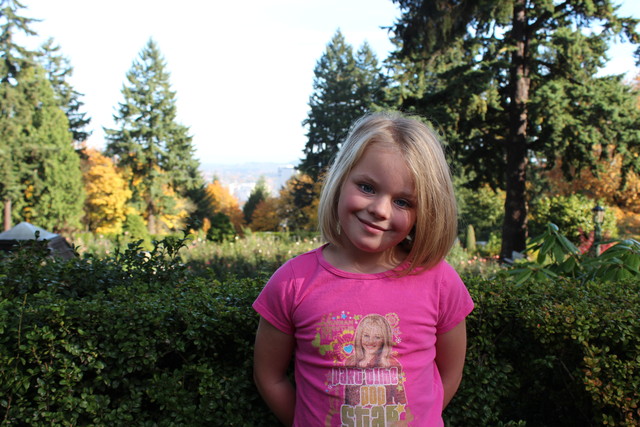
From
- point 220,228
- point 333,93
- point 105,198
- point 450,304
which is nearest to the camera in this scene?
point 450,304

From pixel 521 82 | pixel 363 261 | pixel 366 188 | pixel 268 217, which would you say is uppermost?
pixel 521 82

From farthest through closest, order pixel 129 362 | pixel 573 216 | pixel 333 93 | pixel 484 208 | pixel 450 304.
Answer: pixel 333 93 < pixel 484 208 < pixel 573 216 < pixel 129 362 < pixel 450 304

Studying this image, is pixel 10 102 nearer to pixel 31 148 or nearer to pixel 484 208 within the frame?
pixel 31 148

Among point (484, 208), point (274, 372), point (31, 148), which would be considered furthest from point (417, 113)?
point (31, 148)

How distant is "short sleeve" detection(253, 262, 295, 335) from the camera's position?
4.87 ft

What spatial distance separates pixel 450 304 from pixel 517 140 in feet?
47.1

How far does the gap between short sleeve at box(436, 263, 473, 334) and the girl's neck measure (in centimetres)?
16

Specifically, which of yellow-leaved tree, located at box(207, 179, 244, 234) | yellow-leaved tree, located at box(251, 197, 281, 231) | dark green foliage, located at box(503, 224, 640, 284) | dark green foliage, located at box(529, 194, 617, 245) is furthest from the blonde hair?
yellow-leaved tree, located at box(207, 179, 244, 234)

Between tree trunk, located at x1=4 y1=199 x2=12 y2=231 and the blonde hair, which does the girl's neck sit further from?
tree trunk, located at x1=4 y1=199 x2=12 y2=231

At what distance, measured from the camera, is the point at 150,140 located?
37.1 meters

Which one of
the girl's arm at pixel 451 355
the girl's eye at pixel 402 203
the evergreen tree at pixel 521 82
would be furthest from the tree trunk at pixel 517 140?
the girl's eye at pixel 402 203

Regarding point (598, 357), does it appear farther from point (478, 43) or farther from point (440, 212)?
point (478, 43)

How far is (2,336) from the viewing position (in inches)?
71.0

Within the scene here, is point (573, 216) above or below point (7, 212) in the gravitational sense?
above
